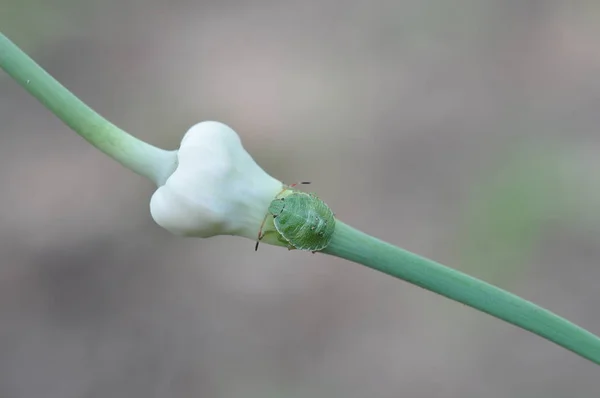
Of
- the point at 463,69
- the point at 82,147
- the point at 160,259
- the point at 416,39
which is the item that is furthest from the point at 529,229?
the point at 82,147

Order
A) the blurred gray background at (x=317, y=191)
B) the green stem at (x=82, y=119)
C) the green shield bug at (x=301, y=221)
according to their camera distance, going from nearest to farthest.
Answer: the green stem at (x=82, y=119), the green shield bug at (x=301, y=221), the blurred gray background at (x=317, y=191)

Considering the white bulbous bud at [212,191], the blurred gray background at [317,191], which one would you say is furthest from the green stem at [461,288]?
the blurred gray background at [317,191]

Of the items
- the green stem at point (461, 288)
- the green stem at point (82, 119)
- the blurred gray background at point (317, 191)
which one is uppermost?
the blurred gray background at point (317, 191)

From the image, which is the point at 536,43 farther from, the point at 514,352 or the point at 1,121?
the point at 1,121

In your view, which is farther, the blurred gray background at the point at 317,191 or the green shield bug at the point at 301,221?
the blurred gray background at the point at 317,191

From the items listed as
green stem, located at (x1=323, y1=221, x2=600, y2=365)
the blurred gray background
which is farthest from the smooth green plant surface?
the blurred gray background

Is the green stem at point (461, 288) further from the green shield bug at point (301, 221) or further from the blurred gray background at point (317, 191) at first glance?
A: the blurred gray background at point (317, 191)

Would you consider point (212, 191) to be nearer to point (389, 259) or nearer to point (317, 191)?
point (389, 259)
